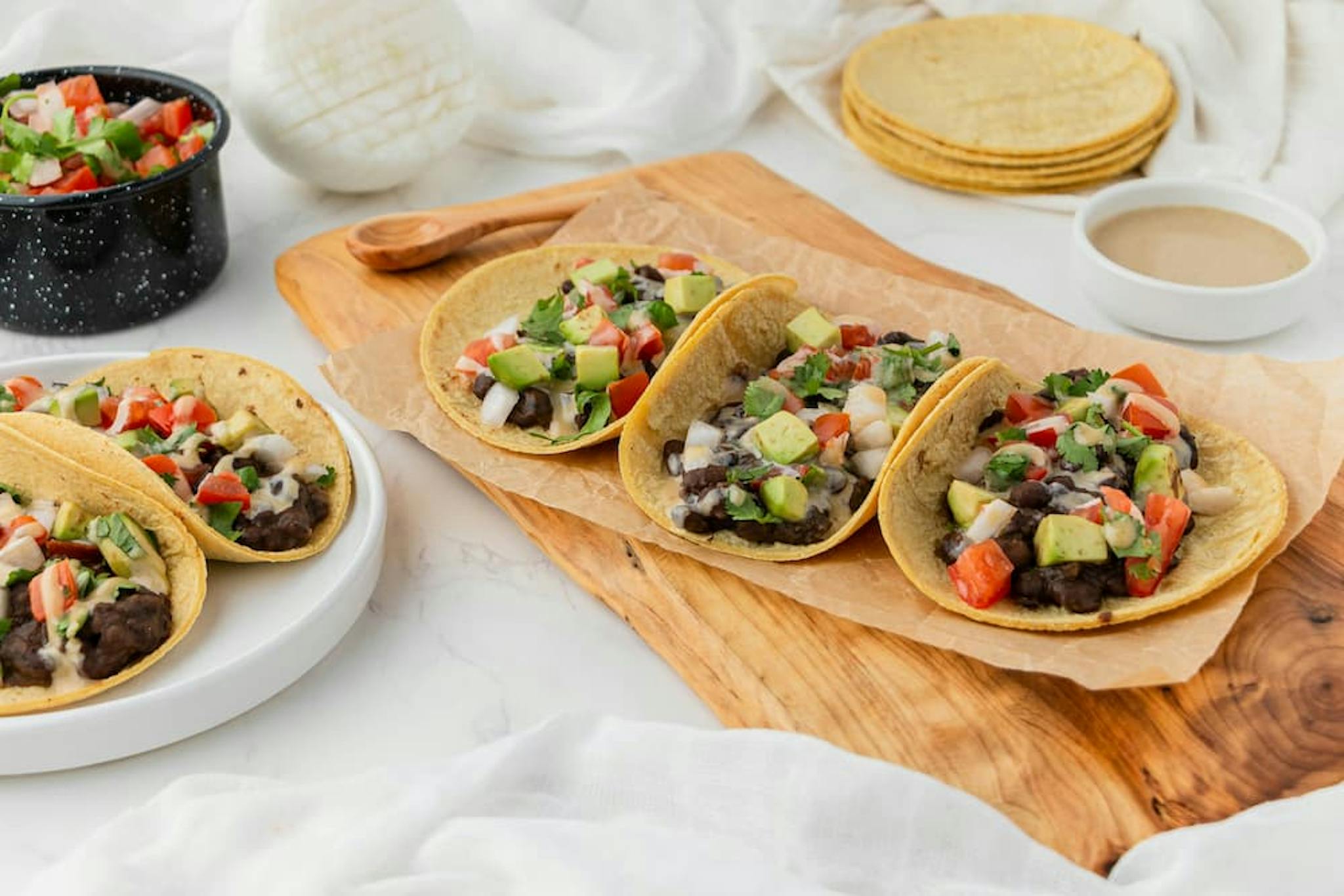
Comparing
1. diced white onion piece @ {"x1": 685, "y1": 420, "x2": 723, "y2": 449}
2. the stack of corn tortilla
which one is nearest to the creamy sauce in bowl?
the stack of corn tortilla

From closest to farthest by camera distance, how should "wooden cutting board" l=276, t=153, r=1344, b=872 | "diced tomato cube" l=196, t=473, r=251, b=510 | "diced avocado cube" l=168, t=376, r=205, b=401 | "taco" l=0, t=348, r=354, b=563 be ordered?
"wooden cutting board" l=276, t=153, r=1344, b=872, "taco" l=0, t=348, r=354, b=563, "diced tomato cube" l=196, t=473, r=251, b=510, "diced avocado cube" l=168, t=376, r=205, b=401

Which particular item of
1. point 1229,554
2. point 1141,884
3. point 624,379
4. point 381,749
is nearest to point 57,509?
point 381,749

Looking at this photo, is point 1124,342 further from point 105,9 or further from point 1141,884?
point 105,9

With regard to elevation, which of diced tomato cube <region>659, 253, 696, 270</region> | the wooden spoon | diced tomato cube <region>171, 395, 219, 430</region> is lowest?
the wooden spoon

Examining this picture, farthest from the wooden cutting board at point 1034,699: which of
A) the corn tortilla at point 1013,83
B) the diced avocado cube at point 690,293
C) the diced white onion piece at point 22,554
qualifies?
the corn tortilla at point 1013,83

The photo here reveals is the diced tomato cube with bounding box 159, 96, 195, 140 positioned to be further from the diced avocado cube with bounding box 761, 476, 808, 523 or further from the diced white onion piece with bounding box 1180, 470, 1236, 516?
the diced white onion piece with bounding box 1180, 470, 1236, 516

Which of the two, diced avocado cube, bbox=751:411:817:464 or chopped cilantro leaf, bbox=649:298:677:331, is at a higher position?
diced avocado cube, bbox=751:411:817:464

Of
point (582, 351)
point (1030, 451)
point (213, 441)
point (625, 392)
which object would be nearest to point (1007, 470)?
point (1030, 451)
